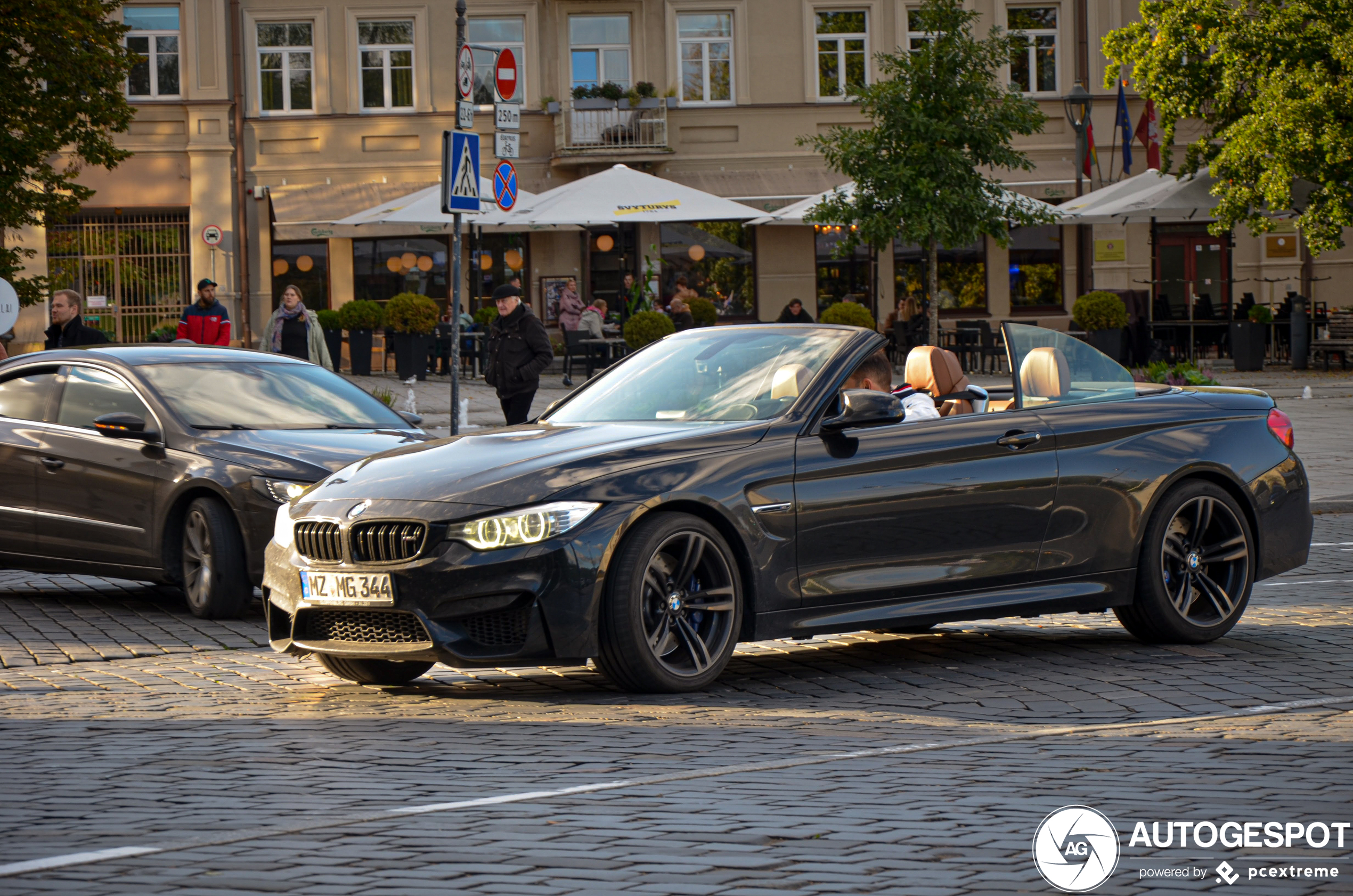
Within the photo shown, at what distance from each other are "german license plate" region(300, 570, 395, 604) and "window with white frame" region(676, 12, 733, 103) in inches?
1299

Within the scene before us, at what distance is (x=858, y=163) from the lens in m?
29.1

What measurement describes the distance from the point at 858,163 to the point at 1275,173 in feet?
22.2

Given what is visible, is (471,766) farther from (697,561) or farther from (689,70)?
(689,70)

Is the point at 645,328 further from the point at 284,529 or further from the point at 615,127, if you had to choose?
the point at 284,529

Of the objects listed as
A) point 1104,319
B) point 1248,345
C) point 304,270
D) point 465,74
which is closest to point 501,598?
point 465,74

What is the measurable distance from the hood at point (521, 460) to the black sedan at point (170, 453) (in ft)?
8.46

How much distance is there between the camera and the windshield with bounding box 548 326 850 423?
7566 millimetres

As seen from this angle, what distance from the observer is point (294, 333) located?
21.6 m

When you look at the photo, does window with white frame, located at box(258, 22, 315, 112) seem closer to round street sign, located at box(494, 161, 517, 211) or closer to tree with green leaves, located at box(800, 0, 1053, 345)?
tree with green leaves, located at box(800, 0, 1053, 345)

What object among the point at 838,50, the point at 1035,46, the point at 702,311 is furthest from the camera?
the point at 1035,46

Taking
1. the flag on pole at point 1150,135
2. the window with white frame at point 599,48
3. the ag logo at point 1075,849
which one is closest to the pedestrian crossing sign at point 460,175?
the ag logo at point 1075,849

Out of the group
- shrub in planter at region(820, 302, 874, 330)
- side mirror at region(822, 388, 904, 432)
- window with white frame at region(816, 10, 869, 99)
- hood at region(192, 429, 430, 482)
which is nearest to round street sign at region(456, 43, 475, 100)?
hood at region(192, 429, 430, 482)

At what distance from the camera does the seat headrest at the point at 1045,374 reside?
827cm

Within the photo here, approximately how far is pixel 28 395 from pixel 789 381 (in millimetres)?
5864
